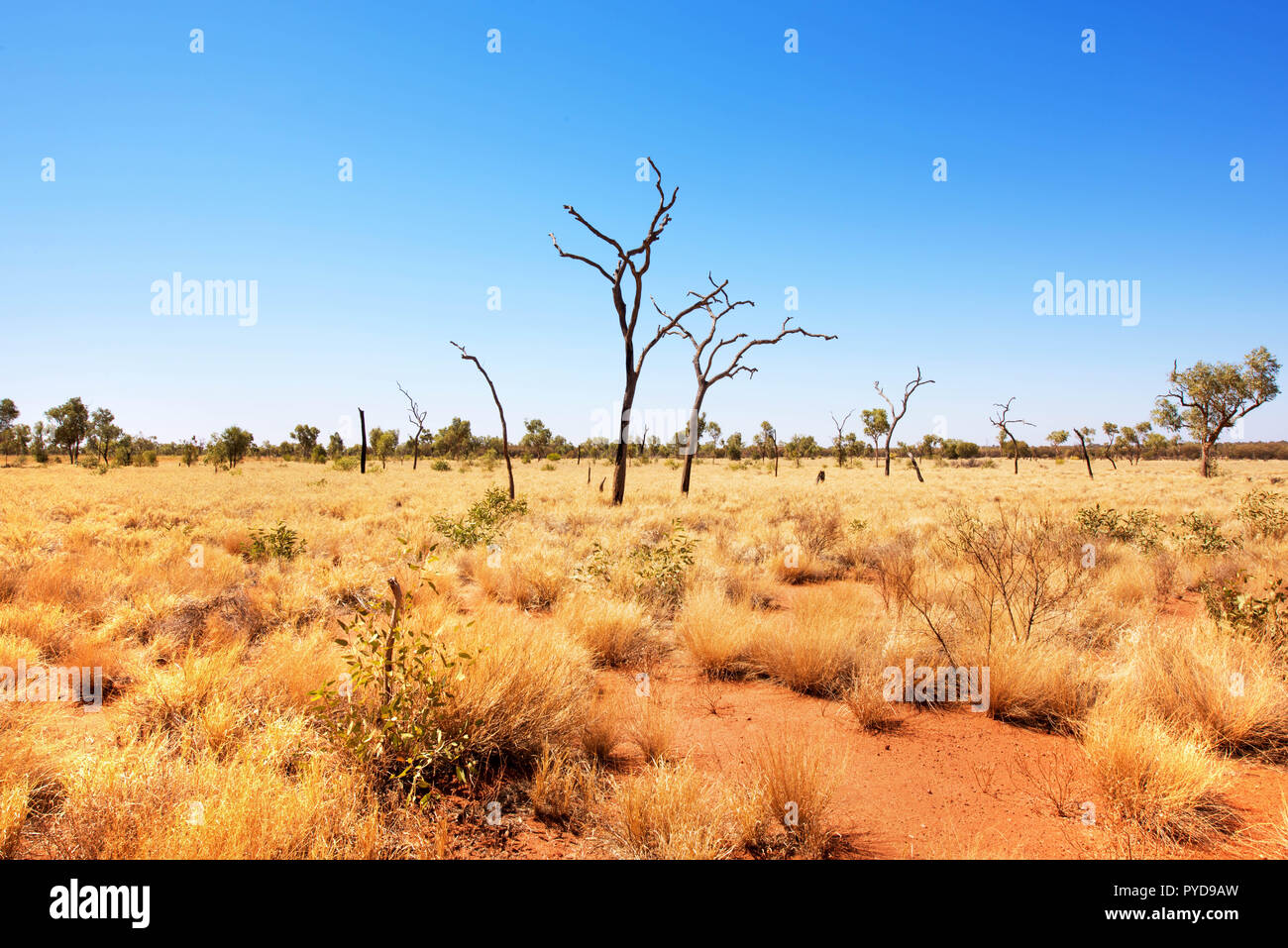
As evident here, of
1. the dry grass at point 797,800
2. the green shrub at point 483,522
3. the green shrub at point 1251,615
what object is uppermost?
the green shrub at point 483,522

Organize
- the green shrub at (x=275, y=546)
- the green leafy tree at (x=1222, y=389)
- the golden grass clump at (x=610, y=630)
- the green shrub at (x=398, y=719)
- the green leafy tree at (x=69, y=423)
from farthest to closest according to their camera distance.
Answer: the green leafy tree at (x=69, y=423), the green leafy tree at (x=1222, y=389), the green shrub at (x=275, y=546), the golden grass clump at (x=610, y=630), the green shrub at (x=398, y=719)

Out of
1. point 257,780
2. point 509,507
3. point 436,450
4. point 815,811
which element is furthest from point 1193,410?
point 436,450

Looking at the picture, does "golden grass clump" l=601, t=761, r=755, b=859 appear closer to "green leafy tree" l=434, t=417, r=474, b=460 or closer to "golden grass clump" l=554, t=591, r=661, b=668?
"golden grass clump" l=554, t=591, r=661, b=668

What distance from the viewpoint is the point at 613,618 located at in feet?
21.2

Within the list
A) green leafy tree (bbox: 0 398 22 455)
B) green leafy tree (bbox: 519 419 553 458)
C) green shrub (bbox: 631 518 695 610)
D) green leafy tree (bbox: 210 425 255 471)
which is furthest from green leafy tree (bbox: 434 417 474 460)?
green shrub (bbox: 631 518 695 610)

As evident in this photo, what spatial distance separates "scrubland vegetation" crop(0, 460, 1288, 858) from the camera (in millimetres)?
3023

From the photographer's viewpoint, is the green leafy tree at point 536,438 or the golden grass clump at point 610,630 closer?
the golden grass clump at point 610,630

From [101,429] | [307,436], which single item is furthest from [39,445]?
[307,436]

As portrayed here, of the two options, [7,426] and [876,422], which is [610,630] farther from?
[7,426]

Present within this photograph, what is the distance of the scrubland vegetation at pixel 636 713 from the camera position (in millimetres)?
3023

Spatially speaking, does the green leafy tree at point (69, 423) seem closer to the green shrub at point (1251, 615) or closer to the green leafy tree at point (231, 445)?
the green leafy tree at point (231, 445)

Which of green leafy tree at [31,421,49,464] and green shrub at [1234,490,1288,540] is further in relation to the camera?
green leafy tree at [31,421,49,464]

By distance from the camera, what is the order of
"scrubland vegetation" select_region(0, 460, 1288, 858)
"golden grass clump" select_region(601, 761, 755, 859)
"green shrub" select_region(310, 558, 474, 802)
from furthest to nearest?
"green shrub" select_region(310, 558, 474, 802) → "scrubland vegetation" select_region(0, 460, 1288, 858) → "golden grass clump" select_region(601, 761, 755, 859)

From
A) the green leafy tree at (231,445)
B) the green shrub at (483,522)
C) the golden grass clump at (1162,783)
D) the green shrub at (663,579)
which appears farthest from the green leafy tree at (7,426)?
the golden grass clump at (1162,783)
